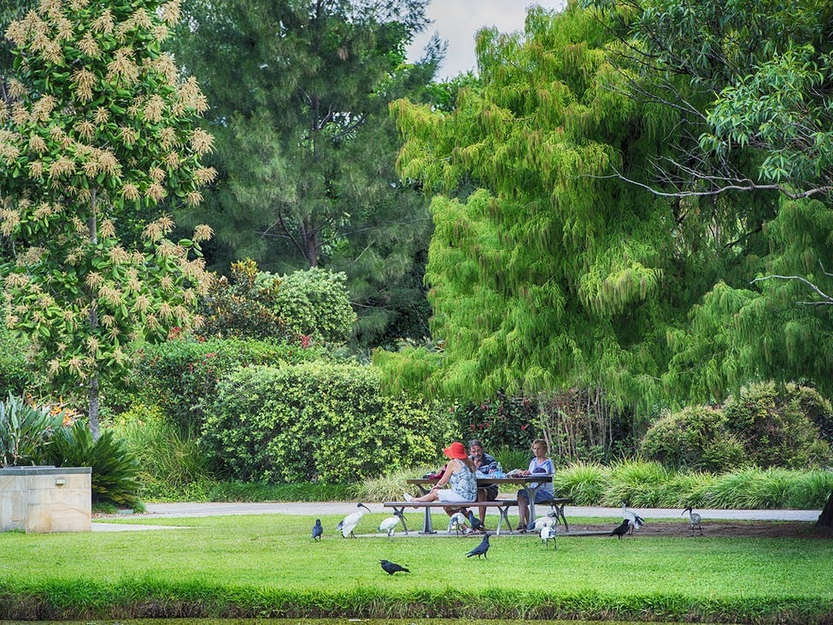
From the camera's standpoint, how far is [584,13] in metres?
12.3

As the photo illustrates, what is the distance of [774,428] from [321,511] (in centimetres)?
822

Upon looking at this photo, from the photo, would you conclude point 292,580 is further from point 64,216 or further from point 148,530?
point 64,216

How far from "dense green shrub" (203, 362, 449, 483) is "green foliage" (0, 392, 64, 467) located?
173 inches

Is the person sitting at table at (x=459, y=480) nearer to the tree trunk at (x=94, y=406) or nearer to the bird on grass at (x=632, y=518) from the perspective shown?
the bird on grass at (x=632, y=518)

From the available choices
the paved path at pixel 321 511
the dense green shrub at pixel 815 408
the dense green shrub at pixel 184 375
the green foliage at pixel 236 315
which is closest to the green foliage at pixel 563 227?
the paved path at pixel 321 511

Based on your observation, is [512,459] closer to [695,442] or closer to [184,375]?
[695,442]

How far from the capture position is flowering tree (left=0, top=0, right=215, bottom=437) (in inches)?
671

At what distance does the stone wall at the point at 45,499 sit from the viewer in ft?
45.2

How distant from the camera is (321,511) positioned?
17.1 m

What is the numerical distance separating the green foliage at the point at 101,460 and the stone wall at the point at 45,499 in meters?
2.01

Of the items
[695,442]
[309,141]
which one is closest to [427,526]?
[695,442]

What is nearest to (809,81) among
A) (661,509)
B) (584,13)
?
(584,13)

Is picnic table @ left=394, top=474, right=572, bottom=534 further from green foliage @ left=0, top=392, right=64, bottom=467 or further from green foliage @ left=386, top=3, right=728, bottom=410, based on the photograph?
green foliage @ left=0, top=392, right=64, bottom=467

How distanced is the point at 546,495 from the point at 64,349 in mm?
7882
